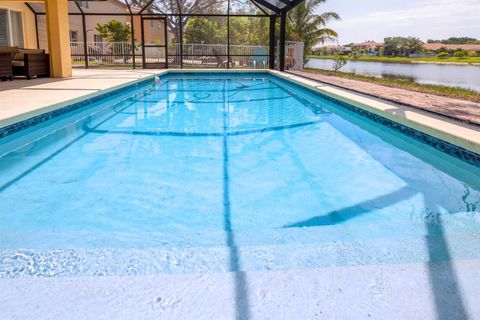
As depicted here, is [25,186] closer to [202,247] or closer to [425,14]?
[202,247]

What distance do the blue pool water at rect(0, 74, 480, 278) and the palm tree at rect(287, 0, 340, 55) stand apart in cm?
1452

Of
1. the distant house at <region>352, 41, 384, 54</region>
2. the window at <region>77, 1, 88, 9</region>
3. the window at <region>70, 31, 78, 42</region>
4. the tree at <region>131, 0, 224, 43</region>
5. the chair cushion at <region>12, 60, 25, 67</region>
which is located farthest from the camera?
the distant house at <region>352, 41, 384, 54</region>

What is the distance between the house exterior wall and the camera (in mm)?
14004

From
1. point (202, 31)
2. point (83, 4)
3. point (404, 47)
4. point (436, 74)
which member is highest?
point (404, 47)

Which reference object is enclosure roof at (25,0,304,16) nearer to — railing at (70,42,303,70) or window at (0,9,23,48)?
window at (0,9,23,48)

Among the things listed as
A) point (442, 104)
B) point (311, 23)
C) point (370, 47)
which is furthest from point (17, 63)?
point (370, 47)

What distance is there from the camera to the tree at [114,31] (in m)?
20.4

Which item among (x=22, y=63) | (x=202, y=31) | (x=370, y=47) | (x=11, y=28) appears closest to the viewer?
(x=22, y=63)

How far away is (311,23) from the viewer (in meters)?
20.1

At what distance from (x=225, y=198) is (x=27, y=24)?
14.5 meters

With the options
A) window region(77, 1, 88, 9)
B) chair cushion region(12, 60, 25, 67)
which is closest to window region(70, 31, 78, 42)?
window region(77, 1, 88, 9)

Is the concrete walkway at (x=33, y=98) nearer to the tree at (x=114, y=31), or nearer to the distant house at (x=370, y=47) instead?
the tree at (x=114, y=31)

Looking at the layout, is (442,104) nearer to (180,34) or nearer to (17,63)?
(17,63)

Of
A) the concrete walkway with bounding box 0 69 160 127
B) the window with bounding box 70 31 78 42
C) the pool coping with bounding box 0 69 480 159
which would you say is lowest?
the pool coping with bounding box 0 69 480 159
